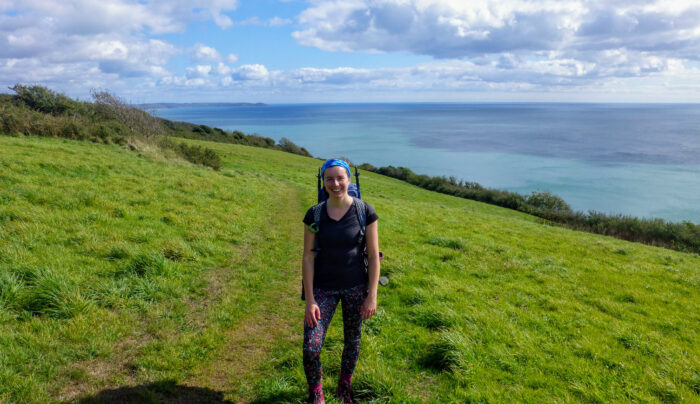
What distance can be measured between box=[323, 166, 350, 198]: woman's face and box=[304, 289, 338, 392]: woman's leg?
44.9 inches

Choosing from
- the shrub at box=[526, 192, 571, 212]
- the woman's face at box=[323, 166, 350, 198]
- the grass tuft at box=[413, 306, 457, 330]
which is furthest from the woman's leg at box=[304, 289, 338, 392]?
the shrub at box=[526, 192, 571, 212]

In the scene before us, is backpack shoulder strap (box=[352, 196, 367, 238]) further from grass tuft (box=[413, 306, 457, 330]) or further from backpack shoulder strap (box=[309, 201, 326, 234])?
grass tuft (box=[413, 306, 457, 330])

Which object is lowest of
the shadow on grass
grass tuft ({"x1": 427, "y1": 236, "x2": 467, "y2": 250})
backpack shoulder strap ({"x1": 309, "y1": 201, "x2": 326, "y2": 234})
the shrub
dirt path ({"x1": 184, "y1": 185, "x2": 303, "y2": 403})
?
the shrub

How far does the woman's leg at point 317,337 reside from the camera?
12.4ft

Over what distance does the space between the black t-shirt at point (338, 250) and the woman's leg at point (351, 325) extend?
13cm

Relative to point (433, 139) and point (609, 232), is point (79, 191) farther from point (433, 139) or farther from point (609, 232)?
point (433, 139)

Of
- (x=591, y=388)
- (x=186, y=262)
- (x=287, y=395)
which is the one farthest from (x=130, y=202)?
(x=591, y=388)

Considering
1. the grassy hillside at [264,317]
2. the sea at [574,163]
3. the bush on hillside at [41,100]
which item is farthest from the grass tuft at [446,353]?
the bush on hillside at [41,100]

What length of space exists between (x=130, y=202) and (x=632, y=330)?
14.1 meters

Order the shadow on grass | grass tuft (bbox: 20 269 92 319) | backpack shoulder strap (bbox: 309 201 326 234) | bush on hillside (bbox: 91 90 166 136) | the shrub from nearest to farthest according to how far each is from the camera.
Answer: backpack shoulder strap (bbox: 309 201 326 234) → the shadow on grass → grass tuft (bbox: 20 269 92 319) → bush on hillside (bbox: 91 90 166 136) → the shrub

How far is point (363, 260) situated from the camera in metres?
4.15

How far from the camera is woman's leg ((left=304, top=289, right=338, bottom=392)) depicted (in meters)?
3.77

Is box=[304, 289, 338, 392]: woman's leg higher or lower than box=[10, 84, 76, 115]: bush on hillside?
lower

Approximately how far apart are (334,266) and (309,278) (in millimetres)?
307
